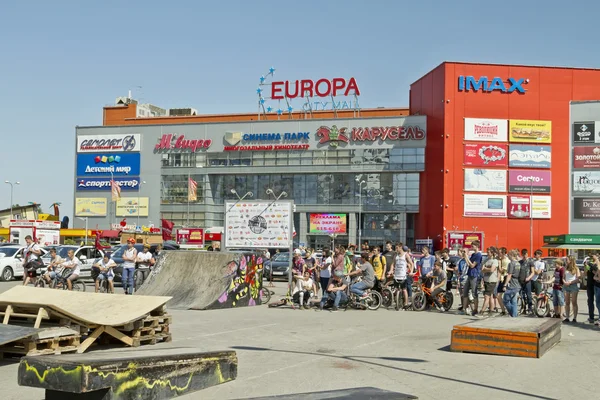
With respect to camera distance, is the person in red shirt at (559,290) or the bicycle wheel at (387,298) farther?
the bicycle wheel at (387,298)

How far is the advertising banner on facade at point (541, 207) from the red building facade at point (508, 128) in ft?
0.62

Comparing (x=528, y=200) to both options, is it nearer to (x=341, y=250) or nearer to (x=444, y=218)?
(x=444, y=218)

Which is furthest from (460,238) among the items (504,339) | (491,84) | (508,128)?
(504,339)

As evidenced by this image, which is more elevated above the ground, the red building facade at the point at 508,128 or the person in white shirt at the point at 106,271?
the red building facade at the point at 508,128

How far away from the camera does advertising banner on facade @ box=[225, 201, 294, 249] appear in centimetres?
2494

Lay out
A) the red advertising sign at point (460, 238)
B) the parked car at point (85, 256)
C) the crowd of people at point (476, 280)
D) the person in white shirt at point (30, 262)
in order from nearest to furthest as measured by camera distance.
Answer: the crowd of people at point (476, 280) < the person in white shirt at point (30, 262) < the parked car at point (85, 256) < the red advertising sign at point (460, 238)

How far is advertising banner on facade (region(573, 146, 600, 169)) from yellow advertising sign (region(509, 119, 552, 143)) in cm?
322

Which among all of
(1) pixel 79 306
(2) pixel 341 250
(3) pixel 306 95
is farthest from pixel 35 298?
(3) pixel 306 95

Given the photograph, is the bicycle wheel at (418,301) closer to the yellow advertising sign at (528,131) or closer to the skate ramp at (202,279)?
the skate ramp at (202,279)

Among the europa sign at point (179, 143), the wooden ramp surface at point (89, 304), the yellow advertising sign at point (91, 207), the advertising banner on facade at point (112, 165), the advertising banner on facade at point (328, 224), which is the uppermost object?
the europa sign at point (179, 143)

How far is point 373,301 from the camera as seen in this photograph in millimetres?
20719

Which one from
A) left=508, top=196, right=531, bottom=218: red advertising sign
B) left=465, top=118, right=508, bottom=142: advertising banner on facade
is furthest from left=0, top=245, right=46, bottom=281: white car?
left=508, top=196, right=531, bottom=218: red advertising sign

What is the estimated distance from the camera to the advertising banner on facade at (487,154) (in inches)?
2650

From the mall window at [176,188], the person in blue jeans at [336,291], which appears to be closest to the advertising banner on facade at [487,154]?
the mall window at [176,188]
